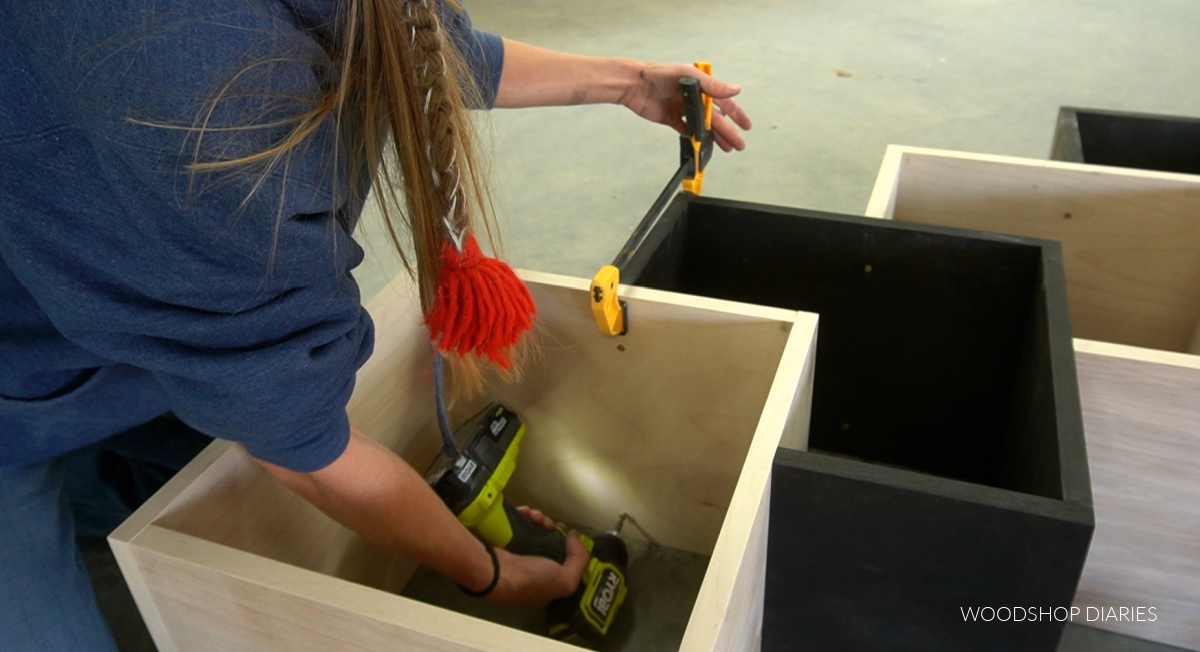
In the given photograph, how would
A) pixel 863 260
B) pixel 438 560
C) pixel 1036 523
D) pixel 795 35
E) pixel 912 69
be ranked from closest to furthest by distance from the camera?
pixel 1036 523 → pixel 438 560 → pixel 863 260 → pixel 912 69 → pixel 795 35

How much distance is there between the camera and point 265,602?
0.64 m

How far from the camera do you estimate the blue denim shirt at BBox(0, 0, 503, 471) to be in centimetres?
46

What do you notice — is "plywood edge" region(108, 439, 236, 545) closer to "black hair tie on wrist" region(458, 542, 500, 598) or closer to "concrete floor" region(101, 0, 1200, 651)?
"black hair tie on wrist" region(458, 542, 500, 598)

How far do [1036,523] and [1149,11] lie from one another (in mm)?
3340

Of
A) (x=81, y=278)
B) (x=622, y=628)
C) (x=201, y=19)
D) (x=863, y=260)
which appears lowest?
(x=622, y=628)

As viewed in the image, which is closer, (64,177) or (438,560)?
(64,177)

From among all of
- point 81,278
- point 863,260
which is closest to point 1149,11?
point 863,260

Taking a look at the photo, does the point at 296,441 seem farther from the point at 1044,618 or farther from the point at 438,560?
the point at 1044,618

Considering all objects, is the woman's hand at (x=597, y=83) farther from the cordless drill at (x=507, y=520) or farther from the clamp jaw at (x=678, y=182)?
the cordless drill at (x=507, y=520)

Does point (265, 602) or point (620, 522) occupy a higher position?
point (265, 602)

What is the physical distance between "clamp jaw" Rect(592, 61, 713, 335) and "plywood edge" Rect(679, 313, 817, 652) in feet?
0.56

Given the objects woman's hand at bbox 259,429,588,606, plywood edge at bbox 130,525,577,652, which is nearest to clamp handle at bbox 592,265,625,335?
woman's hand at bbox 259,429,588,606

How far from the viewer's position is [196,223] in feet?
1.65

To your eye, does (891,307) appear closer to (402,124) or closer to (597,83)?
(597,83)
